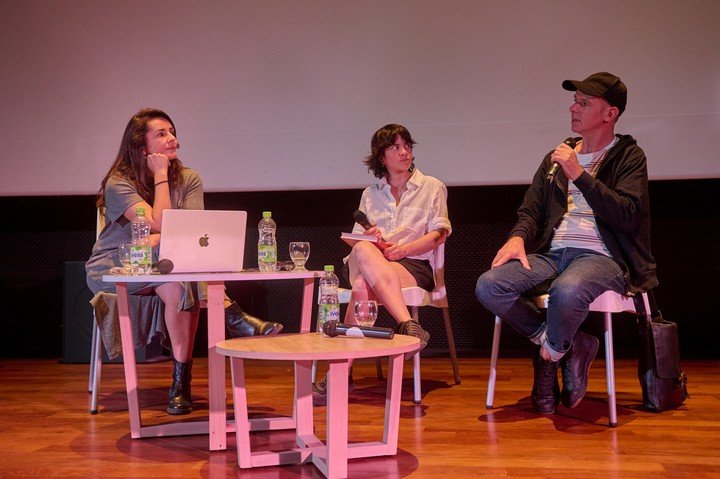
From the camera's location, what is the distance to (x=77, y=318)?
14.1ft

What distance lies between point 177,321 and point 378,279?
2.66 feet

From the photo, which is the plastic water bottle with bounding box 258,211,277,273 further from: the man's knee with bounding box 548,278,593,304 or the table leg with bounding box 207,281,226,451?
the man's knee with bounding box 548,278,593,304

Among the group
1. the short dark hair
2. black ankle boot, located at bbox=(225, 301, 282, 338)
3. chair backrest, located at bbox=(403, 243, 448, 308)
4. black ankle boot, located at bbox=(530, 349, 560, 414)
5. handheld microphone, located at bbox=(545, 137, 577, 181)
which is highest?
the short dark hair

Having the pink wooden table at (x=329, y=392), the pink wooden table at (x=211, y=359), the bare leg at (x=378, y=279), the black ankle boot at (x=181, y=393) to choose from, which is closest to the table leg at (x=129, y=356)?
the pink wooden table at (x=211, y=359)

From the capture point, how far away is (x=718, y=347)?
4234 millimetres

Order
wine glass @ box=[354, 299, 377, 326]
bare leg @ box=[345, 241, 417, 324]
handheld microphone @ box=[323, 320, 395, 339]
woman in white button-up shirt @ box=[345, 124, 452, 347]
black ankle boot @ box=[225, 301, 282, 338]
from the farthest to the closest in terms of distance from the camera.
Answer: woman in white button-up shirt @ box=[345, 124, 452, 347] → bare leg @ box=[345, 241, 417, 324] → black ankle boot @ box=[225, 301, 282, 338] → wine glass @ box=[354, 299, 377, 326] → handheld microphone @ box=[323, 320, 395, 339]

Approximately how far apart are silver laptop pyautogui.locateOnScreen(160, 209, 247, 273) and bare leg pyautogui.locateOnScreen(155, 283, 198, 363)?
0.40 meters

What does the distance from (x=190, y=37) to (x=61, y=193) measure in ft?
3.83

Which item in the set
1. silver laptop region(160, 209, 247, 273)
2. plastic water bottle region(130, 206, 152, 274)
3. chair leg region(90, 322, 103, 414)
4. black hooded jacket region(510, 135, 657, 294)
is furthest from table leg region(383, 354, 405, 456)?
chair leg region(90, 322, 103, 414)

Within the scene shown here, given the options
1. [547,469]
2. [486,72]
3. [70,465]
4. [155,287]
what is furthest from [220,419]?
[486,72]

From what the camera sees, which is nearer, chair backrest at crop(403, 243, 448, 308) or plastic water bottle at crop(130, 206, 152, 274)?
plastic water bottle at crop(130, 206, 152, 274)

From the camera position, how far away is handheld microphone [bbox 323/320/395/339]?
2289 millimetres

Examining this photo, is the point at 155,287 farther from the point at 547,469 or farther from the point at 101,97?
the point at 101,97

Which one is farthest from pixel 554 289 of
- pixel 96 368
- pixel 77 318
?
pixel 77 318
